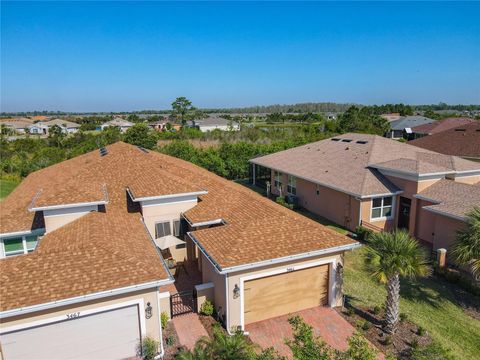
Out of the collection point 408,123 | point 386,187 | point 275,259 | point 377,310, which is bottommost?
point 377,310

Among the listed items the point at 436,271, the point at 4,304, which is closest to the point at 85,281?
the point at 4,304

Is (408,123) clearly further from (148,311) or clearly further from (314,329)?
(148,311)

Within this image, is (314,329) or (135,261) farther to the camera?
(314,329)

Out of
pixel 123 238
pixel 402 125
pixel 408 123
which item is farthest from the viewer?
pixel 408 123

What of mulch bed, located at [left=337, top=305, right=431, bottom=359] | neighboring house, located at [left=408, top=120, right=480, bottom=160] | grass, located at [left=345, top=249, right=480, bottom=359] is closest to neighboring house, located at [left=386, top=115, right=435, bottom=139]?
neighboring house, located at [left=408, top=120, right=480, bottom=160]

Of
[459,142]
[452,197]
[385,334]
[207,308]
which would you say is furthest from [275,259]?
[459,142]

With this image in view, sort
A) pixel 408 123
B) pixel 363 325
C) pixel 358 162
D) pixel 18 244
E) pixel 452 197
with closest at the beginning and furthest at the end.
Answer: pixel 363 325
pixel 18 244
pixel 452 197
pixel 358 162
pixel 408 123

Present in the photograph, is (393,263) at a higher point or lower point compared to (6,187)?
higher

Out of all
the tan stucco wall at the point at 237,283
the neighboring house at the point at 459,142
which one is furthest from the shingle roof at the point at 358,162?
the neighboring house at the point at 459,142
